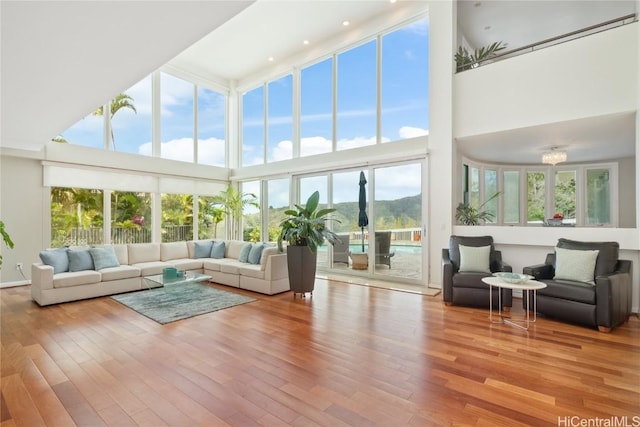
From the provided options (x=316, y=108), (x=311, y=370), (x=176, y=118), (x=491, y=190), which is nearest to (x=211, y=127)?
(x=176, y=118)

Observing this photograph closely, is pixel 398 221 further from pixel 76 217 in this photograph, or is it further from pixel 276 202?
→ pixel 76 217

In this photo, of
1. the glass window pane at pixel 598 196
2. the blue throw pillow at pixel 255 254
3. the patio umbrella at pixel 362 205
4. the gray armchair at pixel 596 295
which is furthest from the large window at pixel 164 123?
the glass window pane at pixel 598 196

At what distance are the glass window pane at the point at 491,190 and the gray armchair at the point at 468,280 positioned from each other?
3.11 m

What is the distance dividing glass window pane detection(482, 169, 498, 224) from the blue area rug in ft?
20.1

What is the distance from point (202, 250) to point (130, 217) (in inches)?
86.9

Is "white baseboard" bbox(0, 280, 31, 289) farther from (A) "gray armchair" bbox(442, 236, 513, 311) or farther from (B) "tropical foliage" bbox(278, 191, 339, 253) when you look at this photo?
(A) "gray armchair" bbox(442, 236, 513, 311)

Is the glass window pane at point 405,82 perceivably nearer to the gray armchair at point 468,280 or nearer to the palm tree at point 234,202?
→ the gray armchair at point 468,280

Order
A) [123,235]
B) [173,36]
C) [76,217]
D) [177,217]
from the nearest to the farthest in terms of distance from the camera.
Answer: [173,36], [76,217], [123,235], [177,217]

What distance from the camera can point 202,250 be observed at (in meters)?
7.02

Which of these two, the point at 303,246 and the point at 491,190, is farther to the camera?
the point at 491,190

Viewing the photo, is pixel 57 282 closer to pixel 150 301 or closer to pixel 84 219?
pixel 150 301

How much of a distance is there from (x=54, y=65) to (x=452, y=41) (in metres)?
5.83

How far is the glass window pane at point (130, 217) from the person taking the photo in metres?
7.38

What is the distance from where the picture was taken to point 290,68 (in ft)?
27.7
